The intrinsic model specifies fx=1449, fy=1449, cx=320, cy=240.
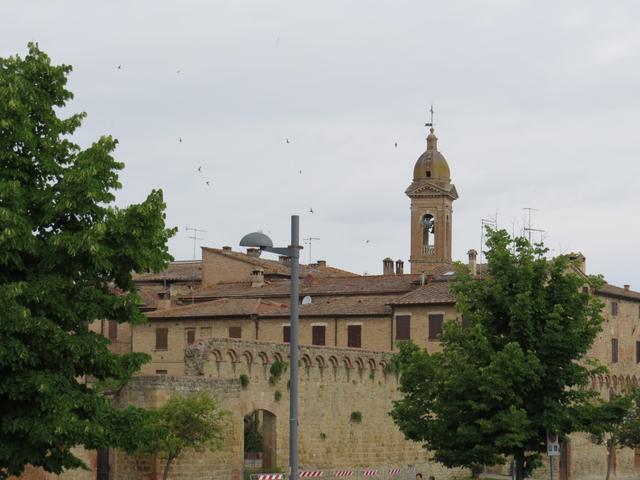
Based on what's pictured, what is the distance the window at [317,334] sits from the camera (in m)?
74.8

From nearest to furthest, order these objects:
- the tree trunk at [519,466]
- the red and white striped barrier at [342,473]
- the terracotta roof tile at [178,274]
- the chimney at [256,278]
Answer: the tree trunk at [519,466] < the red and white striped barrier at [342,473] < the chimney at [256,278] < the terracotta roof tile at [178,274]

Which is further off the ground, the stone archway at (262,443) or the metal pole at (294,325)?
the metal pole at (294,325)

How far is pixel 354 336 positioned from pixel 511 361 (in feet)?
127

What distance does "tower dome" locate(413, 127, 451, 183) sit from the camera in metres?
116

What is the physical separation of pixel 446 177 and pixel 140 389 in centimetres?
7002

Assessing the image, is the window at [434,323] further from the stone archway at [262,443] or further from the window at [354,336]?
the stone archway at [262,443]

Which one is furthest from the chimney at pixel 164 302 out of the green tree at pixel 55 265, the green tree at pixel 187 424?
the green tree at pixel 55 265

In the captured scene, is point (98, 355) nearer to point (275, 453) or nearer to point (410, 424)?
point (410, 424)

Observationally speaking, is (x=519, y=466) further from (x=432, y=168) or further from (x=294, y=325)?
(x=432, y=168)

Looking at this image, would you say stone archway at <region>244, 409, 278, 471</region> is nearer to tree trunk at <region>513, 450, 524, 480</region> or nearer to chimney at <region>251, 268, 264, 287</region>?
tree trunk at <region>513, 450, 524, 480</region>

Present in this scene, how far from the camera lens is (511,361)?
36.2m

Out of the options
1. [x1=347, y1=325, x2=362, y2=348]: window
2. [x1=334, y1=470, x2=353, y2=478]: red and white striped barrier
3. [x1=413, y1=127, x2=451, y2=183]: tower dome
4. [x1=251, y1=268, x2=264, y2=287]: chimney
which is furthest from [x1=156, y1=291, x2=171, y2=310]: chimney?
[x1=413, y1=127, x2=451, y2=183]: tower dome

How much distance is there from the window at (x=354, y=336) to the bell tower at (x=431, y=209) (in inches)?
1548

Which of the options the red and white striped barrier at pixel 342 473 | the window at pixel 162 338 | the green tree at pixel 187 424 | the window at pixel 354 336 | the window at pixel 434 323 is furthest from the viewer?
the window at pixel 162 338
